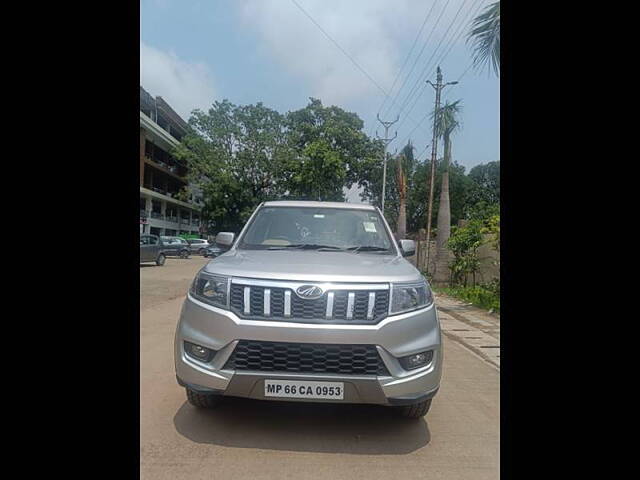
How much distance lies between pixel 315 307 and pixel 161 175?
47.1 meters

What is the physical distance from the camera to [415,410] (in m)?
3.15

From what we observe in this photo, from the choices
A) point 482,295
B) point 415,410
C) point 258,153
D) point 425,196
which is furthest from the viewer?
point 425,196

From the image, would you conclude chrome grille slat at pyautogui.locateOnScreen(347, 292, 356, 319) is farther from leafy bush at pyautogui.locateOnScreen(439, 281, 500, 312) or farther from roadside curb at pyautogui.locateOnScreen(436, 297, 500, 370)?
leafy bush at pyautogui.locateOnScreen(439, 281, 500, 312)

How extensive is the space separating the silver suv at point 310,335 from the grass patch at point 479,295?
24.1ft

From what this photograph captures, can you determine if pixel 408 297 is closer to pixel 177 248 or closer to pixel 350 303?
pixel 350 303

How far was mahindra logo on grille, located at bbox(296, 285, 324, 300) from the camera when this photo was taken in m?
2.72

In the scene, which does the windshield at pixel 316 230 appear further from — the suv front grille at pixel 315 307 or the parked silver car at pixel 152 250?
the parked silver car at pixel 152 250

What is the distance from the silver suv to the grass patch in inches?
289

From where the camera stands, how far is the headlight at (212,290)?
9.31ft

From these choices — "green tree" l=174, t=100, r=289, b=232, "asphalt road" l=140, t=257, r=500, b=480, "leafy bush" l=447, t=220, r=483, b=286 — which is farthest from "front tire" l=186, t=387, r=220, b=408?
"green tree" l=174, t=100, r=289, b=232

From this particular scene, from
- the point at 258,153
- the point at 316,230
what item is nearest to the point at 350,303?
the point at 316,230

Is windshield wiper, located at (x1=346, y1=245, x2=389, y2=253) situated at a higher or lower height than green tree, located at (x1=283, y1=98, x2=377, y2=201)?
lower
